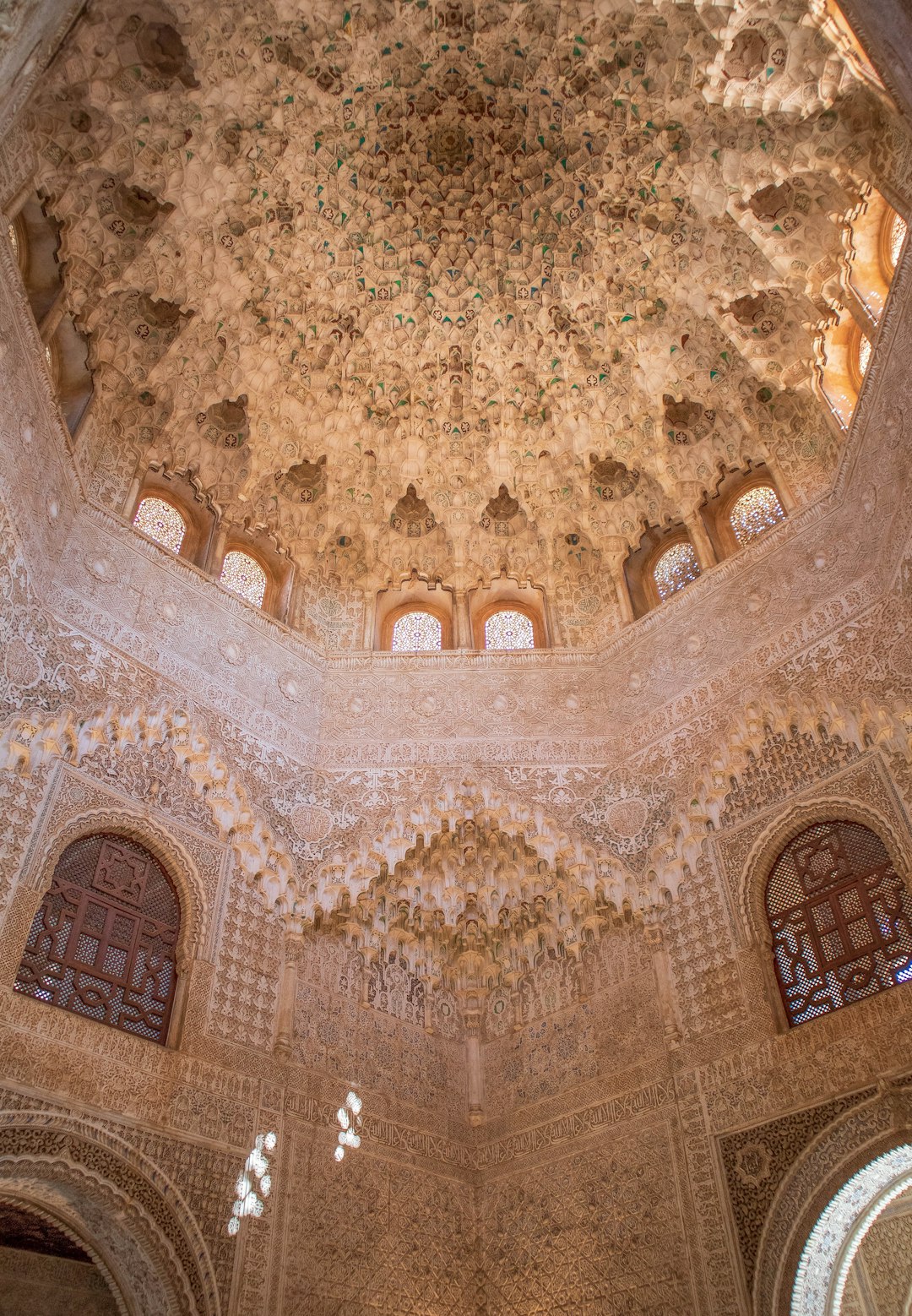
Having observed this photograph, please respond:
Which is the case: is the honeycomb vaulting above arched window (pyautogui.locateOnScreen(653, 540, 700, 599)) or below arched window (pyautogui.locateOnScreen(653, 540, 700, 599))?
above

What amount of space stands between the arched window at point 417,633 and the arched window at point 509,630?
1.61 ft

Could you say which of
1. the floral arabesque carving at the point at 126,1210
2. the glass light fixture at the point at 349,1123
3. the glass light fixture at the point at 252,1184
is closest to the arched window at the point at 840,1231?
the glass light fixture at the point at 349,1123

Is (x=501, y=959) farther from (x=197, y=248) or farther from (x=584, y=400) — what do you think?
(x=197, y=248)

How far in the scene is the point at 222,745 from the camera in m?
8.13

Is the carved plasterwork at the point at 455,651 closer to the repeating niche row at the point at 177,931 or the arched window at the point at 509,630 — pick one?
the repeating niche row at the point at 177,931

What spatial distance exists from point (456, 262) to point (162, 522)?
3705 millimetres

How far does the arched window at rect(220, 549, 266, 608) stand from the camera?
9461 mm

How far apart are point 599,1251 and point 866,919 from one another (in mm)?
2954

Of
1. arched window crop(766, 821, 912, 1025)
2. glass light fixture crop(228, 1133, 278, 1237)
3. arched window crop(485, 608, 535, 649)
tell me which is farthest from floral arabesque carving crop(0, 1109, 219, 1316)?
arched window crop(485, 608, 535, 649)

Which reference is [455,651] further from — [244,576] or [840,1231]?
[840,1231]

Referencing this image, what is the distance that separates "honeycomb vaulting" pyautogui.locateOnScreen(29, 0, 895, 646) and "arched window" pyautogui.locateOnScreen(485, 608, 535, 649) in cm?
39

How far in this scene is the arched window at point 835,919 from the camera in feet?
21.6

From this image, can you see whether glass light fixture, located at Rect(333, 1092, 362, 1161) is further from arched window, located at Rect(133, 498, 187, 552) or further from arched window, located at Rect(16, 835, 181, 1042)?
arched window, located at Rect(133, 498, 187, 552)

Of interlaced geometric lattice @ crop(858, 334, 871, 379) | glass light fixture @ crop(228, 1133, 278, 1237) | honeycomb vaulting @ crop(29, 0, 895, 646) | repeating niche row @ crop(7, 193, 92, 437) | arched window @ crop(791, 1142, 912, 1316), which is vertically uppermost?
honeycomb vaulting @ crop(29, 0, 895, 646)
